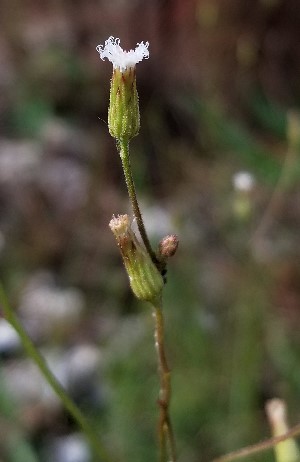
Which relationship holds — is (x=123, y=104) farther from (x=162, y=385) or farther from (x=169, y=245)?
(x=162, y=385)

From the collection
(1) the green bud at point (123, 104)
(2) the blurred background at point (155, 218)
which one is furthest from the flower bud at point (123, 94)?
(2) the blurred background at point (155, 218)

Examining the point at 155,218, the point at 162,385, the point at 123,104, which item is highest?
the point at 155,218

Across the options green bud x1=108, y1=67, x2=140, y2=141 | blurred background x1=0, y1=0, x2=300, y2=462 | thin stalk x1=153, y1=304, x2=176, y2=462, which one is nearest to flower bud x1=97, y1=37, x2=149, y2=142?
green bud x1=108, y1=67, x2=140, y2=141

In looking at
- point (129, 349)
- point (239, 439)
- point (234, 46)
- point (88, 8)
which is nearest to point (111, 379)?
point (129, 349)

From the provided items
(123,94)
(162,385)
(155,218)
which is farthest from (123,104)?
(155,218)

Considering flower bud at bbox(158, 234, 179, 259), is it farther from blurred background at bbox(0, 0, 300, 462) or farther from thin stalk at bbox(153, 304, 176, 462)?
blurred background at bbox(0, 0, 300, 462)

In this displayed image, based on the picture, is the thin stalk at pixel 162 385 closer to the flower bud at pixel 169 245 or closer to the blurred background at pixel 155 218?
the flower bud at pixel 169 245
